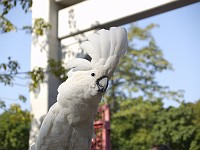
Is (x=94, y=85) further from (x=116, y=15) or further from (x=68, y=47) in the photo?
(x=68, y=47)

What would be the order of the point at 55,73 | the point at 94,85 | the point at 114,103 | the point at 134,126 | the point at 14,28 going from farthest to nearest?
the point at 114,103
the point at 134,126
the point at 14,28
the point at 55,73
the point at 94,85

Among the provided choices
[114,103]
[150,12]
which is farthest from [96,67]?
[114,103]

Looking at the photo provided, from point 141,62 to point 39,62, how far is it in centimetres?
678

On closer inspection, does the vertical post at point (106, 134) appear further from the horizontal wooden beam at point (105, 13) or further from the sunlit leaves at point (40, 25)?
the sunlit leaves at point (40, 25)

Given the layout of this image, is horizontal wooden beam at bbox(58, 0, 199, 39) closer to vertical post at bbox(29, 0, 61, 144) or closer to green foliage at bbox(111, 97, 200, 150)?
vertical post at bbox(29, 0, 61, 144)

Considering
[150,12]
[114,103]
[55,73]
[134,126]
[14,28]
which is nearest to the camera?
[150,12]

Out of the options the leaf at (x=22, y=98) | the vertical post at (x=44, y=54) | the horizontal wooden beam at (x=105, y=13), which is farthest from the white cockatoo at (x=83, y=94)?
the leaf at (x=22, y=98)

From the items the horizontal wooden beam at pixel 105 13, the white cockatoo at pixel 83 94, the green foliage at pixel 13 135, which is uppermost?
the horizontal wooden beam at pixel 105 13

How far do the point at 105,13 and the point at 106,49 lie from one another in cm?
178

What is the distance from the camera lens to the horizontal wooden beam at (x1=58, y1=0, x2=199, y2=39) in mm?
3377

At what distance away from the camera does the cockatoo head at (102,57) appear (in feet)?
6.11

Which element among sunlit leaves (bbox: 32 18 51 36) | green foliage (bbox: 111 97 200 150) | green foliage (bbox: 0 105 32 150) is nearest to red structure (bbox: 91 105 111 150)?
sunlit leaves (bbox: 32 18 51 36)

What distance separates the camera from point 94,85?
1.86 meters

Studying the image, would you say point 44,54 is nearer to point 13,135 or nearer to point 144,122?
point 13,135
